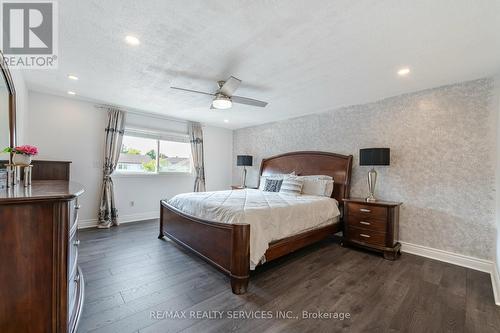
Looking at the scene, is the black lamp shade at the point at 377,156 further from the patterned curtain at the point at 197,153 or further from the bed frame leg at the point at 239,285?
the patterned curtain at the point at 197,153

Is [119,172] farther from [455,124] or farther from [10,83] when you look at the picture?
[455,124]

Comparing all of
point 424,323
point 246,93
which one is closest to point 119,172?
point 246,93

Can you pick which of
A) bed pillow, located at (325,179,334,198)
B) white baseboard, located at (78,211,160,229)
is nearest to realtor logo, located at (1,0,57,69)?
white baseboard, located at (78,211,160,229)

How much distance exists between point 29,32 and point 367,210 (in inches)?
182

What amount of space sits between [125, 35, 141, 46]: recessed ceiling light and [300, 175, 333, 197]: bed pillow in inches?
133

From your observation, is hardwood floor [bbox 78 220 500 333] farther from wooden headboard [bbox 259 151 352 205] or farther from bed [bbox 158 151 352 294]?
wooden headboard [bbox 259 151 352 205]

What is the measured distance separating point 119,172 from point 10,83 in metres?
2.57

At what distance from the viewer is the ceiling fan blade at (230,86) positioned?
2.51 m

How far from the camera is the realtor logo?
5.70ft

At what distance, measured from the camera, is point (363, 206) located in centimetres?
329

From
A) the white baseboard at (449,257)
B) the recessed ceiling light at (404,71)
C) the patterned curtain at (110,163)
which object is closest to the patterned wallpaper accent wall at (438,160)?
the white baseboard at (449,257)

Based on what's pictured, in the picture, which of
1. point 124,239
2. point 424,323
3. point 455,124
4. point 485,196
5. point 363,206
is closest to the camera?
point 424,323

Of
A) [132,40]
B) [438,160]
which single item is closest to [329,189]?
[438,160]

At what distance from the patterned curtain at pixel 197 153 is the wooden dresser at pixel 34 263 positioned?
173 inches
